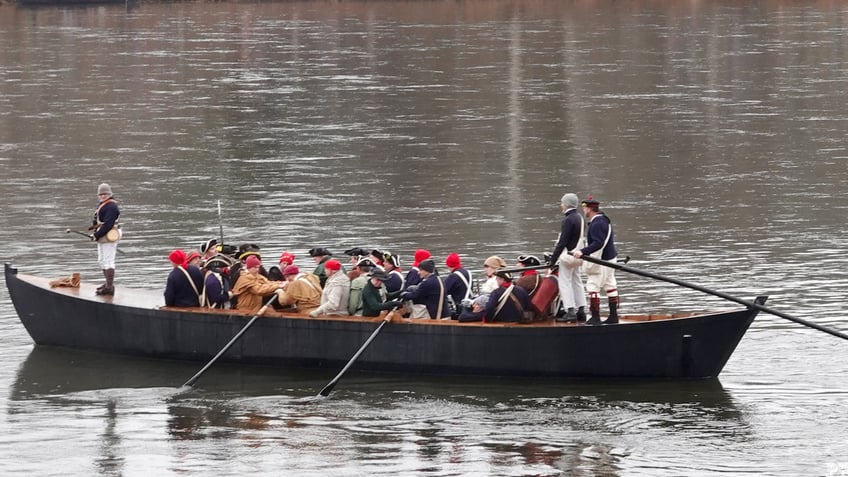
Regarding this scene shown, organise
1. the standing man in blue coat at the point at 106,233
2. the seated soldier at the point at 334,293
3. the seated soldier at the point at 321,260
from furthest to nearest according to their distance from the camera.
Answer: the standing man in blue coat at the point at 106,233 < the seated soldier at the point at 321,260 < the seated soldier at the point at 334,293

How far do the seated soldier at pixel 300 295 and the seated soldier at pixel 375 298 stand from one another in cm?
91

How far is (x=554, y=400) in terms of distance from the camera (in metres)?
22.4

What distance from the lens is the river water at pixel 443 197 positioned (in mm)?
21062

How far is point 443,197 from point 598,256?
16.6 meters

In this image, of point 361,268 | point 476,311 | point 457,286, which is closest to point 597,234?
point 476,311

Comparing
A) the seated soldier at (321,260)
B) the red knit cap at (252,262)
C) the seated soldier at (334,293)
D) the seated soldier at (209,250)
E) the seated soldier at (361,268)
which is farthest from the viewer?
the seated soldier at (209,250)

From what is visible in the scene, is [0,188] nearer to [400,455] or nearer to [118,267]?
[118,267]

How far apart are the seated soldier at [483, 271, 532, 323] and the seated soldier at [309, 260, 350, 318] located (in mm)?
2183

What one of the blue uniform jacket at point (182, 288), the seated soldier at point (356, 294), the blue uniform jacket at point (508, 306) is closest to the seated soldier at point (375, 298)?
the seated soldier at point (356, 294)

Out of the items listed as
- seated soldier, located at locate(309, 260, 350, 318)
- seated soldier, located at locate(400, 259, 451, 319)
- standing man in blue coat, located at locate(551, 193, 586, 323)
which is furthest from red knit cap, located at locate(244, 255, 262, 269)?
standing man in blue coat, located at locate(551, 193, 586, 323)

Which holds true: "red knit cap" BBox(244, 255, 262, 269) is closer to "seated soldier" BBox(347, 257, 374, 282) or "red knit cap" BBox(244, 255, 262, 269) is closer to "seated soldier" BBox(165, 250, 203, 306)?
"seated soldier" BBox(165, 250, 203, 306)

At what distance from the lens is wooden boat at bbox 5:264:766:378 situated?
73.7 ft

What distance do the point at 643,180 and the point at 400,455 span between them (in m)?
22.2

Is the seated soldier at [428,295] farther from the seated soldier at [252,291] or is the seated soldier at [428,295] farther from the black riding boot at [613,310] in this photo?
the black riding boot at [613,310]
